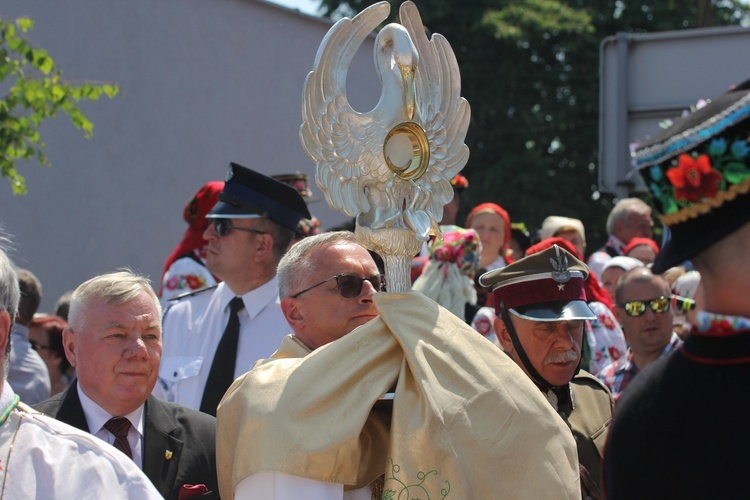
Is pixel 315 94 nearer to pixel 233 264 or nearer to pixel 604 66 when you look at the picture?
pixel 233 264

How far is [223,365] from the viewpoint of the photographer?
4734 mm

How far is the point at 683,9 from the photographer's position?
2325 centimetres


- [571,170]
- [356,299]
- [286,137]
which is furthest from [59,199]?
[571,170]

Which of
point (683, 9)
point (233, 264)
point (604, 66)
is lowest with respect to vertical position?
point (233, 264)

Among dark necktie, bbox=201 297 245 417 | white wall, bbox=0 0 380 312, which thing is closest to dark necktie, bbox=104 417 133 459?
dark necktie, bbox=201 297 245 417

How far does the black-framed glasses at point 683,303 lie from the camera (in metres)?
5.78

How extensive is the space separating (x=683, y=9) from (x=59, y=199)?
16.3m

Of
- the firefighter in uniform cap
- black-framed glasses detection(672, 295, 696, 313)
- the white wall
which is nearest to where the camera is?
the firefighter in uniform cap

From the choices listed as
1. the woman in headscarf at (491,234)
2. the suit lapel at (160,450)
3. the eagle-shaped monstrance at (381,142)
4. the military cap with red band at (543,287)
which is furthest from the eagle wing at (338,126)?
the woman in headscarf at (491,234)

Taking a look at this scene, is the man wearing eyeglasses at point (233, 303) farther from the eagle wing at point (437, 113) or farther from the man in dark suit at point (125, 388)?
the eagle wing at point (437, 113)

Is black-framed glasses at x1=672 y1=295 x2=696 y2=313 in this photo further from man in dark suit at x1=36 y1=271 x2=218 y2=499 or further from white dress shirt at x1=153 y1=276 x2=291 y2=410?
man in dark suit at x1=36 y1=271 x2=218 y2=499

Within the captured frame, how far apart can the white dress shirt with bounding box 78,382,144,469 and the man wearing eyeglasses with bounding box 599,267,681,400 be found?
2757 millimetres

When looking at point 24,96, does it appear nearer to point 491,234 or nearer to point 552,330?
point 491,234

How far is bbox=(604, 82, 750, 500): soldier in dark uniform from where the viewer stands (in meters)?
1.85
